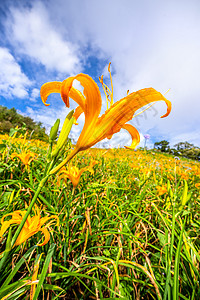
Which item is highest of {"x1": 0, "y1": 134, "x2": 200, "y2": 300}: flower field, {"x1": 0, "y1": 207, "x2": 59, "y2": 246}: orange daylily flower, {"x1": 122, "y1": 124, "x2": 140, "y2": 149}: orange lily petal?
{"x1": 122, "y1": 124, "x2": 140, "y2": 149}: orange lily petal

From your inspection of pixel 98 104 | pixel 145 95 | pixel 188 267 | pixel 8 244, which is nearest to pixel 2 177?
pixel 8 244

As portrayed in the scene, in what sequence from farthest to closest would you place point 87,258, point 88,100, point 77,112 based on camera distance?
point 87,258 → point 77,112 → point 88,100

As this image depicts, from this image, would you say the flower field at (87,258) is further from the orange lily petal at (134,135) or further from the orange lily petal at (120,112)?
the orange lily petal at (134,135)

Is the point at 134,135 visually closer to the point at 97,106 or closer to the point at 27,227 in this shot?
the point at 97,106

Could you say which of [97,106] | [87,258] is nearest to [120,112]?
[97,106]

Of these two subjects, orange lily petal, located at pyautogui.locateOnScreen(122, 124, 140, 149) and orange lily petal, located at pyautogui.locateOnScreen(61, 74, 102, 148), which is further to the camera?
orange lily petal, located at pyautogui.locateOnScreen(122, 124, 140, 149)

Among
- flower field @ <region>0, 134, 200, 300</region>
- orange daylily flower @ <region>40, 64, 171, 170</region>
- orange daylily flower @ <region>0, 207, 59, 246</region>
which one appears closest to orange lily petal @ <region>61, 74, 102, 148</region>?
orange daylily flower @ <region>40, 64, 171, 170</region>

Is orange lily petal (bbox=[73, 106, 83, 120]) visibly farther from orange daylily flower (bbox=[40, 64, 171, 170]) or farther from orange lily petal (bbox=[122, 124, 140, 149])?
orange lily petal (bbox=[122, 124, 140, 149])

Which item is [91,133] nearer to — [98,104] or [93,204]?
[98,104]

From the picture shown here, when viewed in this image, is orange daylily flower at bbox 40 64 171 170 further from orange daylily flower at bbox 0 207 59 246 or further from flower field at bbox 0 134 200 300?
orange daylily flower at bbox 0 207 59 246

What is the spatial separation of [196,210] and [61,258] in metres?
1.40

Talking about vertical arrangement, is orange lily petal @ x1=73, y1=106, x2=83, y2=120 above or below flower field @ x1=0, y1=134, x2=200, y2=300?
above

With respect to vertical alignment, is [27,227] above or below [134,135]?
below

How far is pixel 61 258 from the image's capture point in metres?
0.90
